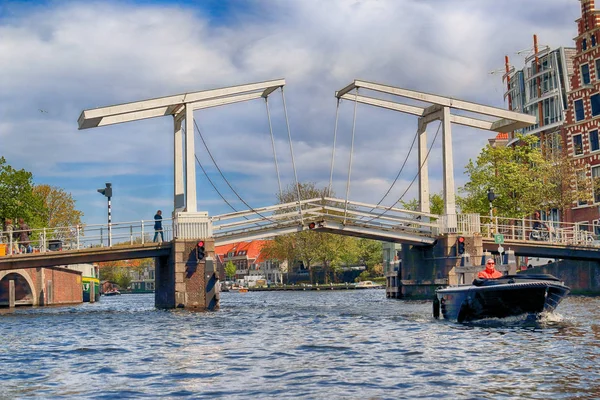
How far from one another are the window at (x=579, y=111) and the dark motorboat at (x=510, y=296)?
113 ft

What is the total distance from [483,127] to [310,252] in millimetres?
44670

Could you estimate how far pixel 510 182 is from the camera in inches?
1921

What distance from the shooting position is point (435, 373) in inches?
468

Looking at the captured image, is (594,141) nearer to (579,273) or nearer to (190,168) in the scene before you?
(579,273)

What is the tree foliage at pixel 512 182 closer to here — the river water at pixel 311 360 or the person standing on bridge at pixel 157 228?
the person standing on bridge at pixel 157 228

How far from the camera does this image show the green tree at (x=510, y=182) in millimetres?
48875

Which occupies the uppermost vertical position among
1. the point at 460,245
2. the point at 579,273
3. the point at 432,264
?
the point at 460,245

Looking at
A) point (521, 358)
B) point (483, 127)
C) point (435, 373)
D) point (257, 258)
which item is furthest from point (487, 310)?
point (257, 258)

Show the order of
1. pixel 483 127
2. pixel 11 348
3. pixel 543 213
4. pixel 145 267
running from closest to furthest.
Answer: pixel 11 348 → pixel 483 127 → pixel 543 213 → pixel 145 267

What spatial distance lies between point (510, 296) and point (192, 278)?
14.0 metres

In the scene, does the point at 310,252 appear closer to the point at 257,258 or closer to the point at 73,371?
the point at 257,258

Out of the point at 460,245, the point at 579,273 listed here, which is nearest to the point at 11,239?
the point at 460,245

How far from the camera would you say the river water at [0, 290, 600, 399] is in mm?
10555

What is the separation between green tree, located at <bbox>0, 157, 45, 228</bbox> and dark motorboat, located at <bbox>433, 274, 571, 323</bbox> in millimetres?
33020
